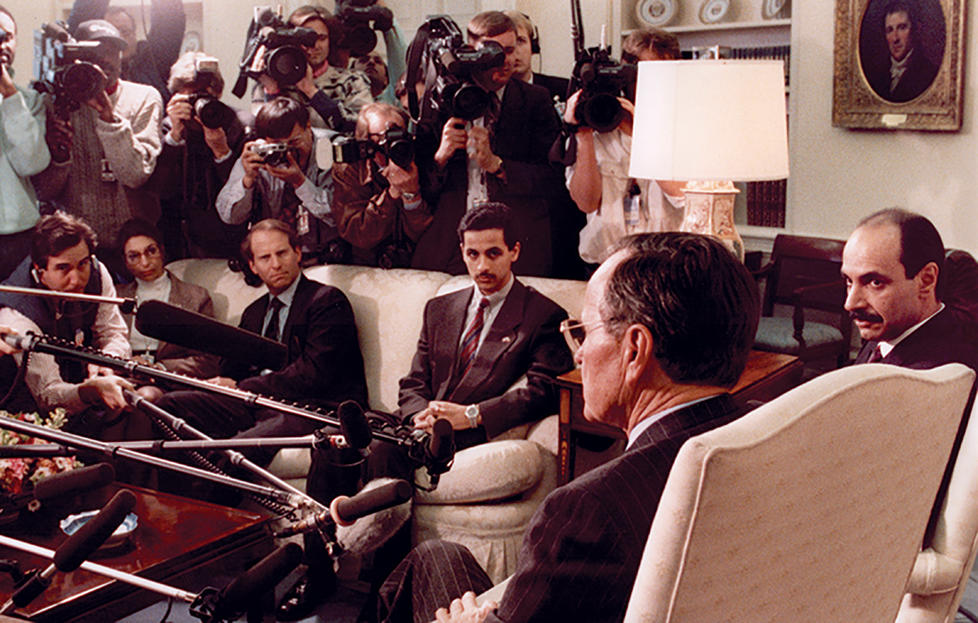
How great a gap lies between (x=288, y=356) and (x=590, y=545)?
2086 millimetres

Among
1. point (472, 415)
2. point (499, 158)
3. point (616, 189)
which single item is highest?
point (499, 158)

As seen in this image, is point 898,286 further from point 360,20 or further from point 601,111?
point 360,20

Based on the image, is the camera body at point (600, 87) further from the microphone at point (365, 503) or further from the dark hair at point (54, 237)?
the microphone at point (365, 503)

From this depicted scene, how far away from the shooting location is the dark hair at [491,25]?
11.0 ft

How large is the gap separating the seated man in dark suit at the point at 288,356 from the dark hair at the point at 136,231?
0.42 meters

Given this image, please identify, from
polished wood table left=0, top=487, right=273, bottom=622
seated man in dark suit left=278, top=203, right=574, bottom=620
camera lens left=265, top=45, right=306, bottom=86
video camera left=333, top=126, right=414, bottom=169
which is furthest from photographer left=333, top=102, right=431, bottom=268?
polished wood table left=0, top=487, right=273, bottom=622

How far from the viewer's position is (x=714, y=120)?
8.50 feet

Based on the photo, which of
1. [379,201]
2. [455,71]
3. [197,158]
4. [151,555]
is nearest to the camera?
[151,555]

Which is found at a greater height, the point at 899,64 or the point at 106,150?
the point at 899,64

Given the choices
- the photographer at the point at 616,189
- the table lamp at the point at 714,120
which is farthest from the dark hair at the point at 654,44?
the table lamp at the point at 714,120

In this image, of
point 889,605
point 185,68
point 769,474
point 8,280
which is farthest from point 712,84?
point 8,280

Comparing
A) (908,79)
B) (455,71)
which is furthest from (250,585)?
(908,79)

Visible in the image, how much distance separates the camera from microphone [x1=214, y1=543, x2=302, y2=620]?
1000 millimetres

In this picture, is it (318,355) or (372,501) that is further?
(318,355)
